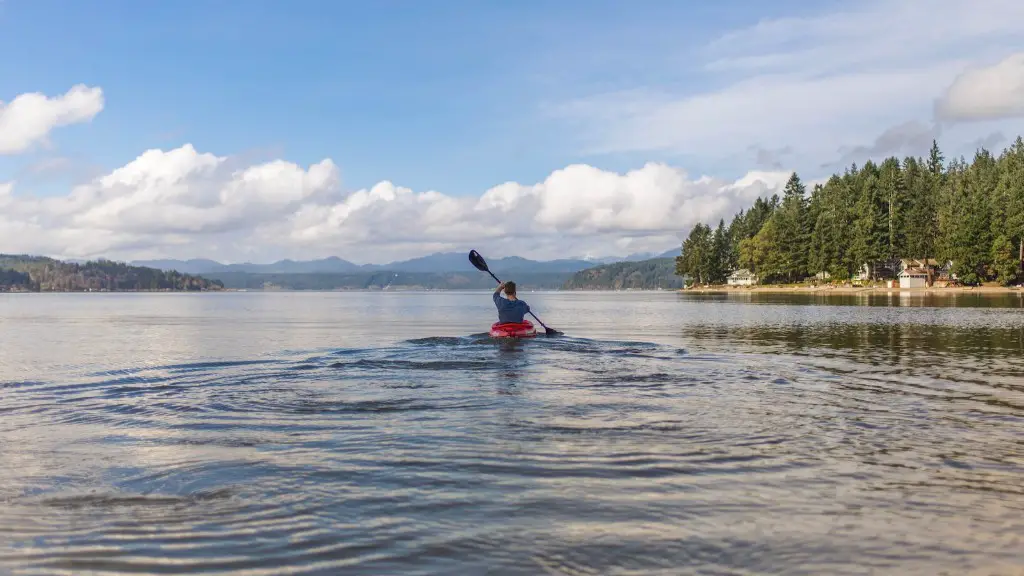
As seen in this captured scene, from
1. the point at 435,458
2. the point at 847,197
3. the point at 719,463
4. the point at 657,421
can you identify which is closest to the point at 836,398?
the point at 657,421

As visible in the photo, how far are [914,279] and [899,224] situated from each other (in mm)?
10969

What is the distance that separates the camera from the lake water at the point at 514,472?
19.7 ft

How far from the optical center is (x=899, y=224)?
13150cm

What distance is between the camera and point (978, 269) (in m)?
120

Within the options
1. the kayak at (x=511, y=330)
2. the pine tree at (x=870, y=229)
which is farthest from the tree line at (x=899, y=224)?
the kayak at (x=511, y=330)

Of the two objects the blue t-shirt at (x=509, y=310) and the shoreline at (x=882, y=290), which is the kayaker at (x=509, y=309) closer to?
the blue t-shirt at (x=509, y=310)

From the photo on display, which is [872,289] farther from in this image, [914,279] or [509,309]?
[509,309]

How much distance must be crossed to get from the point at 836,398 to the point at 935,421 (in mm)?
2770

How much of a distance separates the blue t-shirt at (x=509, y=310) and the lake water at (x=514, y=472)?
309 inches

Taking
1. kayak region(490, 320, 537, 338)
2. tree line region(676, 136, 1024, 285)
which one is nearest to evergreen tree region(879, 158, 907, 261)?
tree line region(676, 136, 1024, 285)

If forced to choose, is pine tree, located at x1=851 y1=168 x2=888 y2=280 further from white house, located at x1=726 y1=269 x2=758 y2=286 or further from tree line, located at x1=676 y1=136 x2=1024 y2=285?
white house, located at x1=726 y1=269 x2=758 y2=286

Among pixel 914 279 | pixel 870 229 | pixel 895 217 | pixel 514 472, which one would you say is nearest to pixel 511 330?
pixel 514 472

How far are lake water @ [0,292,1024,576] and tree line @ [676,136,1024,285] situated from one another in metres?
115

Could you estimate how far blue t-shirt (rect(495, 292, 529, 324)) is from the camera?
27047 millimetres
